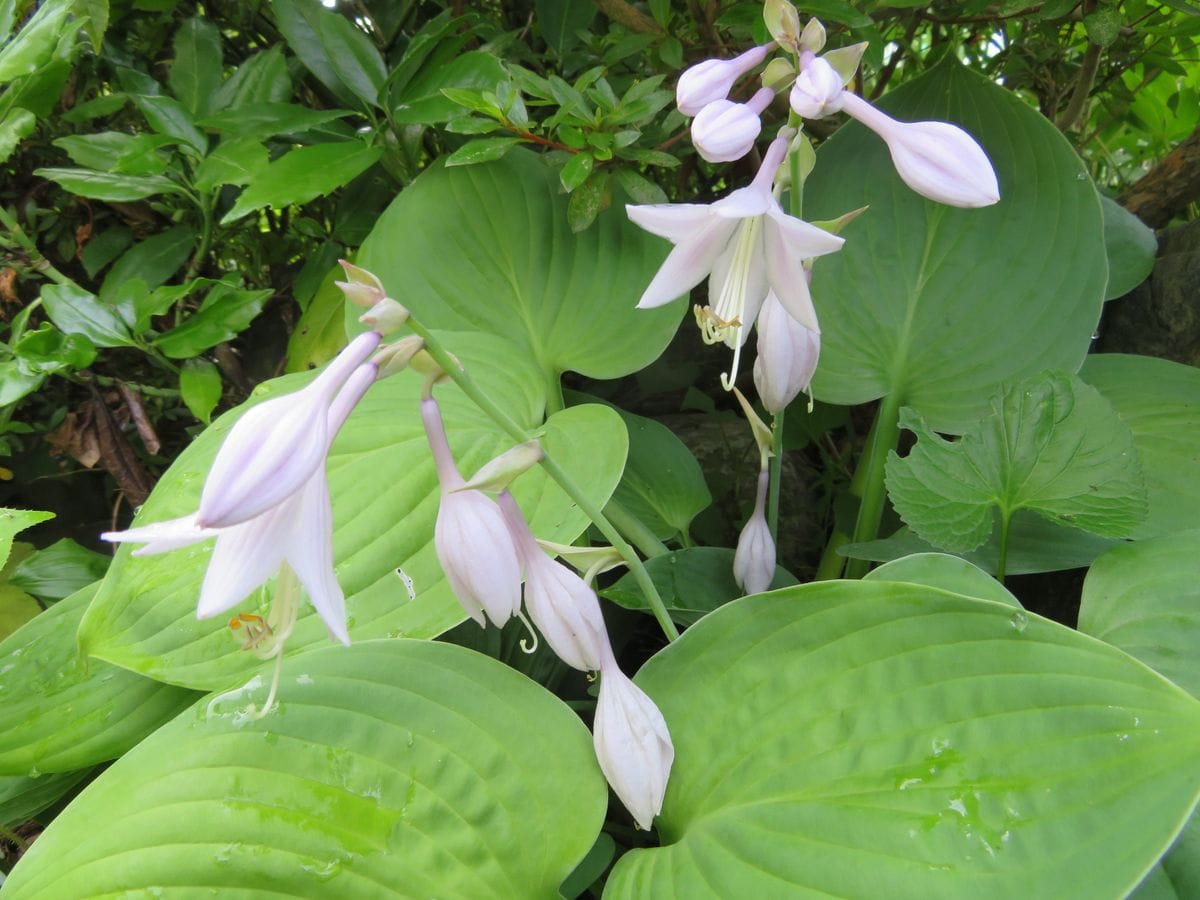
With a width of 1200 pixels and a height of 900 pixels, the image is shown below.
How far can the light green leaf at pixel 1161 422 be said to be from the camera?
3.29ft

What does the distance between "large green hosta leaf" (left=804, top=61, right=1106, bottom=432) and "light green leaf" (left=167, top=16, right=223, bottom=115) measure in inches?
37.4

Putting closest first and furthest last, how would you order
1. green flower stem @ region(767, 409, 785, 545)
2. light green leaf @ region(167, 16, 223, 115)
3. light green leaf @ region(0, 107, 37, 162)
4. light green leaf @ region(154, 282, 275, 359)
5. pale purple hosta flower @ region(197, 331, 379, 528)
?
pale purple hosta flower @ region(197, 331, 379, 528)
green flower stem @ region(767, 409, 785, 545)
light green leaf @ region(0, 107, 37, 162)
light green leaf @ region(154, 282, 275, 359)
light green leaf @ region(167, 16, 223, 115)

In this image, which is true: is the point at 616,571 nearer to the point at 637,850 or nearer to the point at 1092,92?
the point at 637,850

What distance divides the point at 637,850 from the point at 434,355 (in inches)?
20.1

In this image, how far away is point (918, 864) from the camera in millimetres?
619

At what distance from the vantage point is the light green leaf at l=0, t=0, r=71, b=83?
1.04m

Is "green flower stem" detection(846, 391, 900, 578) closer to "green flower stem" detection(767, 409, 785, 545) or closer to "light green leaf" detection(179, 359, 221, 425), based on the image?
"green flower stem" detection(767, 409, 785, 545)

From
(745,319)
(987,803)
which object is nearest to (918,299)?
(745,319)

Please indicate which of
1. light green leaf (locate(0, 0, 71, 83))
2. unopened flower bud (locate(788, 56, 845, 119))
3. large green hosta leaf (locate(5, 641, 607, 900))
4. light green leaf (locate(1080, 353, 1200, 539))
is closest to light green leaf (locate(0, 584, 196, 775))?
large green hosta leaf (locate(5, 641, 607, 900))

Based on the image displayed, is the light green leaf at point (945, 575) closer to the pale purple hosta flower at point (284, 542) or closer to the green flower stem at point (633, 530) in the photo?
the green flower stem at point (633, 530)

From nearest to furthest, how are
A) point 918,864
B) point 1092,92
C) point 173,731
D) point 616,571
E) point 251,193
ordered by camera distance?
point 918,864 < point 173,731 < point 251,193 < point 616,571 < point 1092,92

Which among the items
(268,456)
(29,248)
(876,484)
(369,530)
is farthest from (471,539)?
(29,248)

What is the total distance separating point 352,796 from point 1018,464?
2.44ft

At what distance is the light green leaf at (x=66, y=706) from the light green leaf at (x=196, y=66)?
2.71ft
